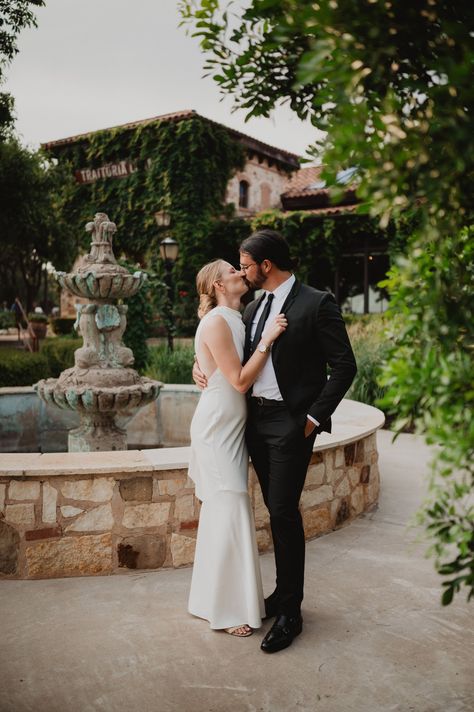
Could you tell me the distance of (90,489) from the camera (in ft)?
12.1

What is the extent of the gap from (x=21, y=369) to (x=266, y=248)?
8230 mm

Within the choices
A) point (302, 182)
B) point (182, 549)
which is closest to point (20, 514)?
point (182, 549)

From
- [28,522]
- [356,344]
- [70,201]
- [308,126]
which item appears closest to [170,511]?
[28,522]

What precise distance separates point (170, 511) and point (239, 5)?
287 cm

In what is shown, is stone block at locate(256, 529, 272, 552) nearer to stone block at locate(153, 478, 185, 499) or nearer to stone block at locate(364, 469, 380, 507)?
stone block at locate(153, 478, 185, 499)

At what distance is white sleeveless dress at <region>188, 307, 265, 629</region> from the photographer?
10.1ft

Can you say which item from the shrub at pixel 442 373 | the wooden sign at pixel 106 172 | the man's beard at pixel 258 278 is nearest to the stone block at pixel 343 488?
the man's beard at pixel 258 278

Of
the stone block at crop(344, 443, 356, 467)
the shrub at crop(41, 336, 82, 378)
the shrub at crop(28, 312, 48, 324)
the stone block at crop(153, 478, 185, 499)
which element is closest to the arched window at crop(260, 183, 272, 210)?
the shrub at crop(28, 312, 48, 324)

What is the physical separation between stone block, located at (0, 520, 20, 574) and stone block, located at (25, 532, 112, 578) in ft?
0.23

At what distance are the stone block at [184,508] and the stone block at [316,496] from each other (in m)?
0.82

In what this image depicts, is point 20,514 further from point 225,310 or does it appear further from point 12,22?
point 12,22

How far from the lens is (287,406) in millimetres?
2971

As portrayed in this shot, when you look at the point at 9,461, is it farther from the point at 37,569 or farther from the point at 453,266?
the point at 453,266

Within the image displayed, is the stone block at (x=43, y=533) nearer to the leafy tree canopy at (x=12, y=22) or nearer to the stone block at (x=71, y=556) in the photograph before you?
the stone block at (x=71, y=556)
